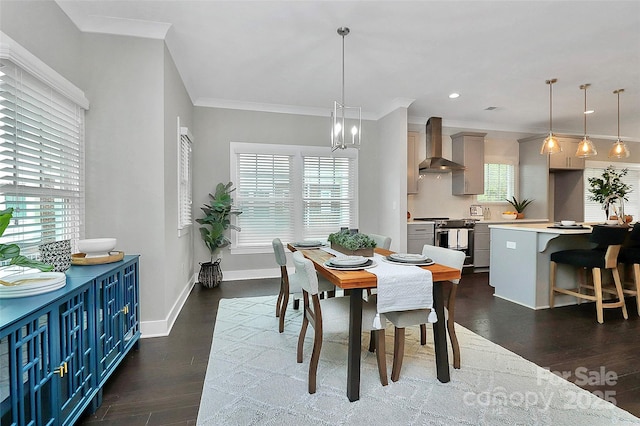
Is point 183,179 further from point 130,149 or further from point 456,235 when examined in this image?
point 456,235

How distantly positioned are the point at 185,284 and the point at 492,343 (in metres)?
3.51

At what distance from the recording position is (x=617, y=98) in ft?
15.5

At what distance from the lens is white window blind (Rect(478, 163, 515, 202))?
20.7ft

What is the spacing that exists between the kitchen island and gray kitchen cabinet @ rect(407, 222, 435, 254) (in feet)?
3.76

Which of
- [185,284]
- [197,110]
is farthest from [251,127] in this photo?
[185,284]

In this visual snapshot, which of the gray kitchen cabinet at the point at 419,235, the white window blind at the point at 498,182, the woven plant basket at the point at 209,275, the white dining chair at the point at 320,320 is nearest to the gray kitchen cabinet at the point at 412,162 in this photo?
the gray kitchen cabinet at the point at 419,235

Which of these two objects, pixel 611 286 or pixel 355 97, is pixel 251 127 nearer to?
pixel 355 97

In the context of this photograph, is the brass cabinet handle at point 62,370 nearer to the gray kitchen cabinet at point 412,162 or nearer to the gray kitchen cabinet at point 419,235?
the gray kitchen cabinet at point 419,235

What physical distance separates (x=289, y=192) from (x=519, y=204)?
469cm

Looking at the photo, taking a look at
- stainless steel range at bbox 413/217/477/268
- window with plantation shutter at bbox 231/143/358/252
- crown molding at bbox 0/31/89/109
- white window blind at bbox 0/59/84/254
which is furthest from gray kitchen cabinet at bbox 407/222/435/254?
crown molding at bbox 0/31/89/109

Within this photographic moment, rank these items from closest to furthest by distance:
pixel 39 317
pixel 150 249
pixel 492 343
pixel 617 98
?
pixel 39 317
pixel 492 343
pixel 150 249
pixel 617 98

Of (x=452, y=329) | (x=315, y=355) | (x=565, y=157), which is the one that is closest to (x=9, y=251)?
(x=315, y=355)

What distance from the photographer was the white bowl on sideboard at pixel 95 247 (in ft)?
7.36

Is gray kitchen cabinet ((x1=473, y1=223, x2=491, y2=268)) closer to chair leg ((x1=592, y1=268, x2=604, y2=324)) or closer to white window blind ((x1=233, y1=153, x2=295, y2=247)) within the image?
chair leg ((x1=592, y1=268, x2=604, y2=324))
